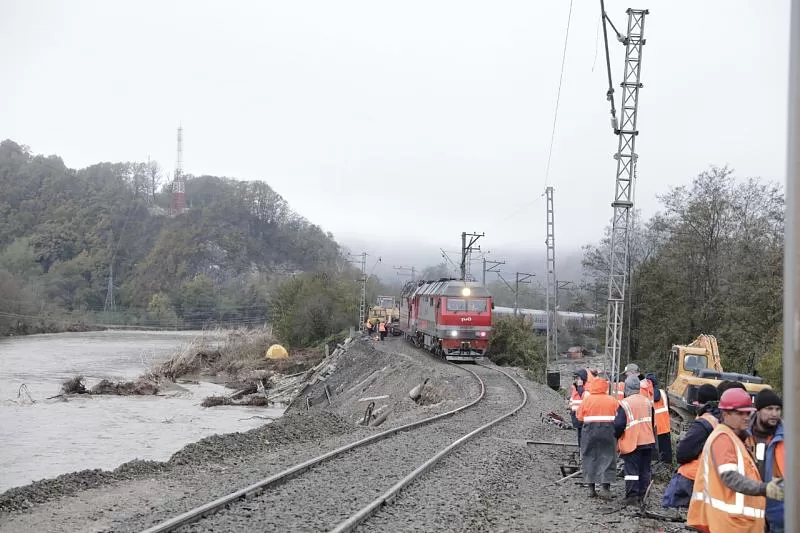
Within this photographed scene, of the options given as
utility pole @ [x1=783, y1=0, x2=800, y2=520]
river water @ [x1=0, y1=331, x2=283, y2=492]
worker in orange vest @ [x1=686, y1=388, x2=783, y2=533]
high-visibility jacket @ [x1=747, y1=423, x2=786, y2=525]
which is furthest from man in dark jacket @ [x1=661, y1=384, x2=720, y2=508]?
river water @ [x1=0, y1=331, x2=283, y2=492]

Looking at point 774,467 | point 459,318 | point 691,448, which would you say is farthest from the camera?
point 459,318

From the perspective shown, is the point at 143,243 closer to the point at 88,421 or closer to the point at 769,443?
the point at 88,421

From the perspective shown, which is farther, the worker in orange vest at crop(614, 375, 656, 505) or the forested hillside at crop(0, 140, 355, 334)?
the forested hillside at crop(0, 140, 355, 334)

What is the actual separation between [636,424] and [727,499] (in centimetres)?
392

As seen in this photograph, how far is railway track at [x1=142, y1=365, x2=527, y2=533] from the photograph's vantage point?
8.48 meters

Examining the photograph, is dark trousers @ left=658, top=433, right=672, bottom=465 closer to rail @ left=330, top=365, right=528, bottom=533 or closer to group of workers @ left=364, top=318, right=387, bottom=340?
rail @ left=330, top=365, right=528, bottom=533

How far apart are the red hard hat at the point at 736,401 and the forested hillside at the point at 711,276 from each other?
22409mm

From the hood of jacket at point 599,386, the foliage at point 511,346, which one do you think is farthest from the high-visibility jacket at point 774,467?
the foliage at point 511,346

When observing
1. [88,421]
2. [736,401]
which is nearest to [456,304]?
[88,421]

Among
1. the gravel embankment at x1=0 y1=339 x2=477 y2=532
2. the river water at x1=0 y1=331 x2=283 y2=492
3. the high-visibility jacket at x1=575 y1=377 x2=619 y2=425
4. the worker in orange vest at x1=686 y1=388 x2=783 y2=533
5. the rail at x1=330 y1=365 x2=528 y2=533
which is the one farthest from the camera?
the river water at x1=0 y1=331 x2=283 y2=492

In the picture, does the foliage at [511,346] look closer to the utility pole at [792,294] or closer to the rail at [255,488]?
the rail at [255,488]

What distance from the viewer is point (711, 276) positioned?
3691 centimetres

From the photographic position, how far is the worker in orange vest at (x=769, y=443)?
4.62 m

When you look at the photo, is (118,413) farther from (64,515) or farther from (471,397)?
(64,515)
